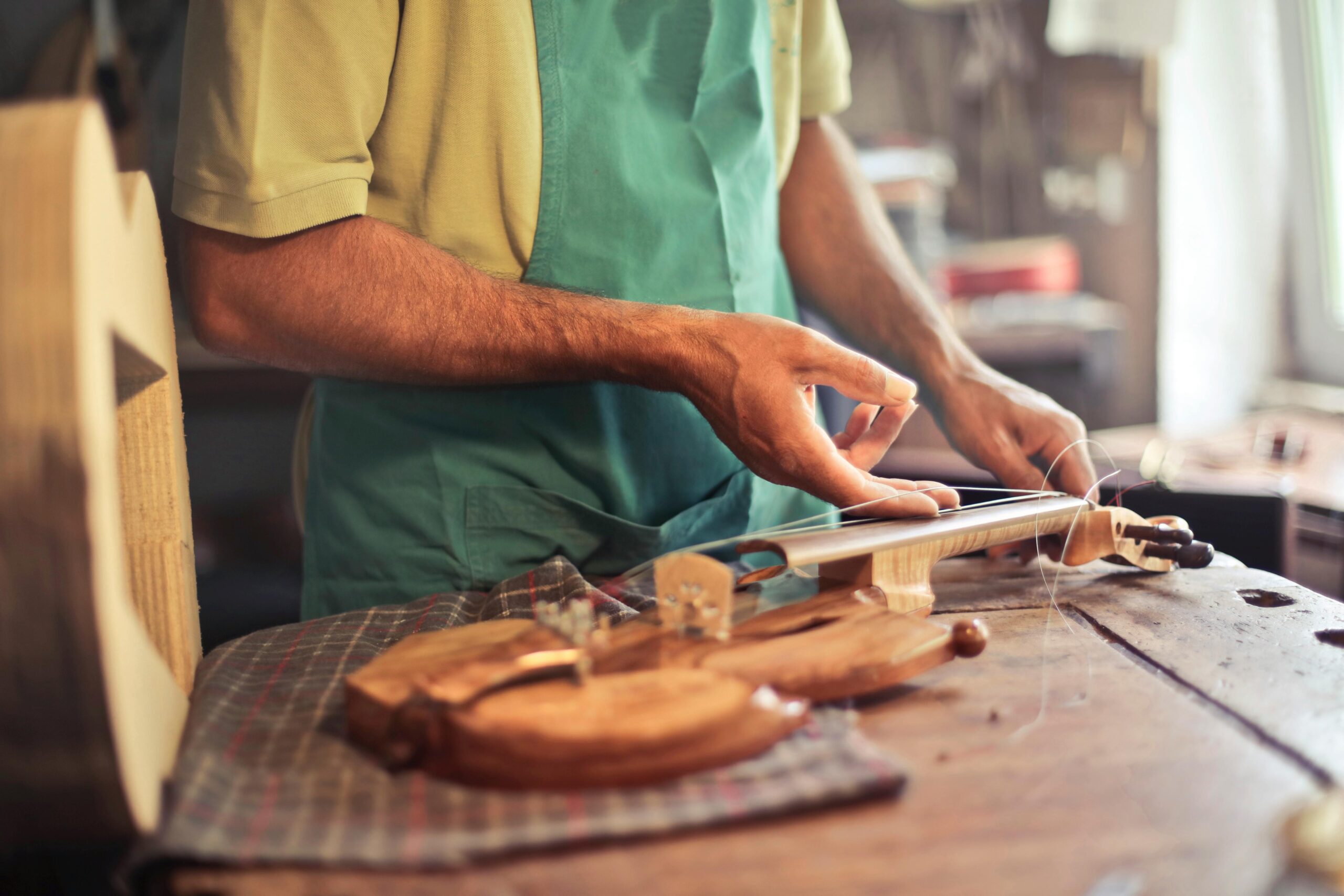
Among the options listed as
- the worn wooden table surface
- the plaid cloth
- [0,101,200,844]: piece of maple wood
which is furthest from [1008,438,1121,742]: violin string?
[0,101,200,844]: piece of maple wood

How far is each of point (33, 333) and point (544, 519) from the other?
23.4 inches

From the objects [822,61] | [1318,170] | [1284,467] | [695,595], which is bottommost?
[1284,467]

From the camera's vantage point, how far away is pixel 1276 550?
1274 mm

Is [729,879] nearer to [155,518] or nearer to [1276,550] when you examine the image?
[155,518]

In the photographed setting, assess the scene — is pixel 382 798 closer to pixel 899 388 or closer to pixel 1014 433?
pixel 899 388

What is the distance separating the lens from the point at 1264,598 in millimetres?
921

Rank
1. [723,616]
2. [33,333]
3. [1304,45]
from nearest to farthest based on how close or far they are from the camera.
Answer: [33,333] < [723,616] < [1304,45]

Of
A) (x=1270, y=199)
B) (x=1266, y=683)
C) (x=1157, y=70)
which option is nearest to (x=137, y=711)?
(x=1266, y=683)

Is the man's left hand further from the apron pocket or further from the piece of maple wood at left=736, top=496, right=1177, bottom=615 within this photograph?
the apron pocket

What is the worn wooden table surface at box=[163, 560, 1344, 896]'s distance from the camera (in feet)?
1.63

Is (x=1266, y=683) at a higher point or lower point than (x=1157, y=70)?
lower

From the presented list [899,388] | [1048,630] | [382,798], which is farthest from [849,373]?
[382,798]

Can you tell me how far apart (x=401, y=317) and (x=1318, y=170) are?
2.53m

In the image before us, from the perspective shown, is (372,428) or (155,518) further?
(372,428)
